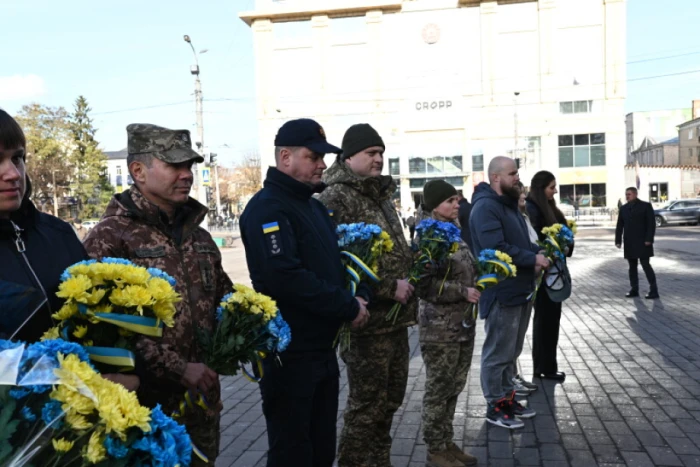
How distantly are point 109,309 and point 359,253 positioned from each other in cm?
181

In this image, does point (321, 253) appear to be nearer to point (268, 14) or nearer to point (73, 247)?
point (73, 247)

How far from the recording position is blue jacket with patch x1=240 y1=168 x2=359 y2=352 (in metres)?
3.16

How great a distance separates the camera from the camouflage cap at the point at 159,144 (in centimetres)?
290

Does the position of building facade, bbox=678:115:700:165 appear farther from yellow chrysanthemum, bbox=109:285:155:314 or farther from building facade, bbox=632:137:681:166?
yellow chrysanthemum, bbox=109:285:155:314

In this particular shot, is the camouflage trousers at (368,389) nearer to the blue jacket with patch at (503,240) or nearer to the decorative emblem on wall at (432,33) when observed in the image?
the blue jacket with patch at (503,240)

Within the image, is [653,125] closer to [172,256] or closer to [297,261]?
[297,261]

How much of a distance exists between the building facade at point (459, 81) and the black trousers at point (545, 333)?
139 feet

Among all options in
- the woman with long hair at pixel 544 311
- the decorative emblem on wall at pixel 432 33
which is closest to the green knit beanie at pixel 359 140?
the woman with long hair at pixel 544 311

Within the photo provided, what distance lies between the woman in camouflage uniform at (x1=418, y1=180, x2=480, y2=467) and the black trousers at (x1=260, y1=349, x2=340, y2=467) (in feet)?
4.18

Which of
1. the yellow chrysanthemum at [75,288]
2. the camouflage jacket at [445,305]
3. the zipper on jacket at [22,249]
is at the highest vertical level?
the zipper on jacket at [22,249]

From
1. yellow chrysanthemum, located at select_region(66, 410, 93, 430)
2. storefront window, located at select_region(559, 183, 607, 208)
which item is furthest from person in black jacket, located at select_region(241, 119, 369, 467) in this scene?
storefront window, located at select_region(559, 183, 607, 208)

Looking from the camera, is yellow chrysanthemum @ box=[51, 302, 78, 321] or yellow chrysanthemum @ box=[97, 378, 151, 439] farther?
yellow chrysanthemum @ box=[51, 302, 78, 321]

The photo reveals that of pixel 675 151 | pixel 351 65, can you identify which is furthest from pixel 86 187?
pixel 675 151

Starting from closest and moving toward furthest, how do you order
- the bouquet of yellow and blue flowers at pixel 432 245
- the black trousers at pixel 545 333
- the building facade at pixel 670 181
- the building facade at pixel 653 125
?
the bouquet of yellow and blue flowers at pixel 432 245 → the black trousers at pixel 545 333 → the building facade at pixel 670 181 → the building facade at pixel 653 125
